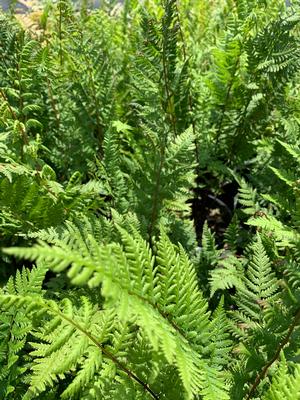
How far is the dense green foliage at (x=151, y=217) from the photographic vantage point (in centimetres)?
84

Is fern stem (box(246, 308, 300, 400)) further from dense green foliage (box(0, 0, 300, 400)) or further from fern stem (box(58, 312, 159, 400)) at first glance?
fern stem (box(58, 312, 159, 400))

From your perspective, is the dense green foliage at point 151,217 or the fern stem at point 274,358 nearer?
the dense green foliage at point 151,217

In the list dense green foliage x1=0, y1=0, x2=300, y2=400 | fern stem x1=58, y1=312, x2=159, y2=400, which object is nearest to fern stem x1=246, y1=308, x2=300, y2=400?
dense green foliage x1=0, y1=0, x2=300, y2=400

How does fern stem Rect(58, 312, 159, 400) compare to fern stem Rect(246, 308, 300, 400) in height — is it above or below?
below

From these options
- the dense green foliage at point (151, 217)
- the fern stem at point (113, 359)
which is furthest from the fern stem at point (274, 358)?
the fern stem at point (113, 359)

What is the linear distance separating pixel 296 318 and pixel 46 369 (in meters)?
0.50

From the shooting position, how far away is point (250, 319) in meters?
1.22

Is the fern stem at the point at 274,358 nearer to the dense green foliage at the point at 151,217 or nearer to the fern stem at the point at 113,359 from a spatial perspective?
the dense green foliage at the point at 151,217

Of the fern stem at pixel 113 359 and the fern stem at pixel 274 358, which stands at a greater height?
the fern stem at pixel 274 358

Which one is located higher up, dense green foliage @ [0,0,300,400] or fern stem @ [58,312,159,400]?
dense green foliage @ [0,0,300,400]

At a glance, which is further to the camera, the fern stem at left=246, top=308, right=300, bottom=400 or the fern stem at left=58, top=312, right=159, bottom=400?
the fern stem at left=246, top=308, right=300, bottom=400

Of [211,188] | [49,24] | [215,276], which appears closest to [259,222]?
[215,276]

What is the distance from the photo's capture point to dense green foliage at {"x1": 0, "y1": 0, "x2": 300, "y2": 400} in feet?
2.76

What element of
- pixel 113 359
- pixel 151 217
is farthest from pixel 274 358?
pixel 151 217
